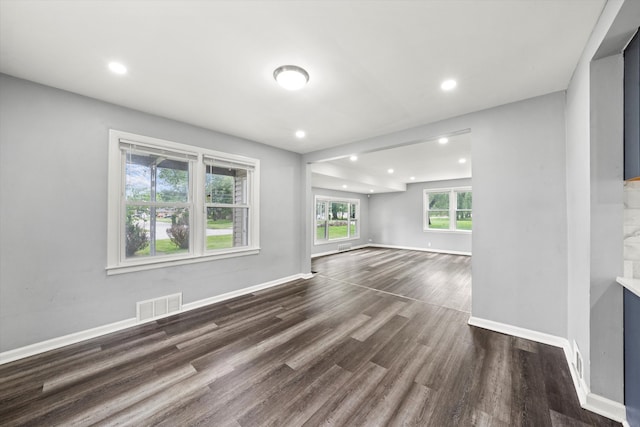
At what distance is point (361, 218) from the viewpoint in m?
9.88

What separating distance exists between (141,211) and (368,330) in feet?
10.7

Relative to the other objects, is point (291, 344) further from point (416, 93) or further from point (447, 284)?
point (447, 284)

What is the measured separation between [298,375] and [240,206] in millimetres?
2844

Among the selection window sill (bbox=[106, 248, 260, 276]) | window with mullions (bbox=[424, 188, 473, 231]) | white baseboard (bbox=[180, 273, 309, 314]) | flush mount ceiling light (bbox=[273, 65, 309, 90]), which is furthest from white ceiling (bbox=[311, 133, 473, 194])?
window sill (bbox=[106, 248, 260, 276])

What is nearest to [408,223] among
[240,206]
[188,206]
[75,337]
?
[240,206]

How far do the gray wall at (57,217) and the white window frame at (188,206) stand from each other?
0.26 feet

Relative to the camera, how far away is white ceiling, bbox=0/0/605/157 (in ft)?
4.87

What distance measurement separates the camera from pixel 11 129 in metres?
2.17

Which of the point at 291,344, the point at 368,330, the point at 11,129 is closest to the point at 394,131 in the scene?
the point at 368,330

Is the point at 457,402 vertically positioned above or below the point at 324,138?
below

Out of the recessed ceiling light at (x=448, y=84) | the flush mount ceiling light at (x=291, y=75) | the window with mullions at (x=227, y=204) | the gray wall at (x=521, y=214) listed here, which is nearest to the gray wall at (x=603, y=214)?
the gray wall at (x=521, y=214)

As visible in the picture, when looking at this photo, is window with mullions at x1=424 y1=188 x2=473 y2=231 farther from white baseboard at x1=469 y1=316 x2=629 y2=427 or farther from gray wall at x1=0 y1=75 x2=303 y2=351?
gray wall at x1=0 y1=75 x2=303 y2=351

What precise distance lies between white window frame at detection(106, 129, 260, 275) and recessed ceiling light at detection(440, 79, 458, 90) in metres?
3.05

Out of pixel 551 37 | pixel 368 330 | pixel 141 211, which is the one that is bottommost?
pixel 368 330
